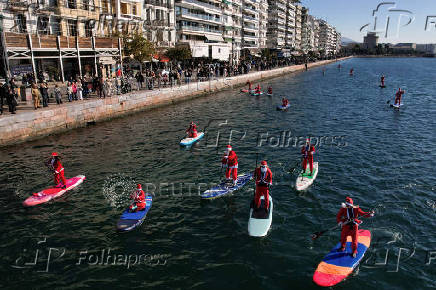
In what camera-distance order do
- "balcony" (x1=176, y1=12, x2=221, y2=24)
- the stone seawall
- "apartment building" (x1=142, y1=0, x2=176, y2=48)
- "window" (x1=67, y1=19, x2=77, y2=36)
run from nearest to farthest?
1. the stone seawall
2. "window" (x1=67, y1=19, x2=77, y2=36)
3. "apartment building" (x1=142, y1=0, x2=176, y2=48)
4. "balcony" (x1=176, y1=12, x2=221, y2=24)

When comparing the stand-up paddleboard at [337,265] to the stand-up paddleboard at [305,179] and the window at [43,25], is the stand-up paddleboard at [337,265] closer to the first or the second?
the stand-up paddleboard at [305,179]

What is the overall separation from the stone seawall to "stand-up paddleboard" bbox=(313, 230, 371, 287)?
2168 centimetres

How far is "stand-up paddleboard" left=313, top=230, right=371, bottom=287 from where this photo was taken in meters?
9.58

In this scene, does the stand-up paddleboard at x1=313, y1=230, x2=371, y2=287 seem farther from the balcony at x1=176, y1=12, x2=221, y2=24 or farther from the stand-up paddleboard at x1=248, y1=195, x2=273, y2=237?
the balcony at x1=176, y1=12, x2=221, y2=24

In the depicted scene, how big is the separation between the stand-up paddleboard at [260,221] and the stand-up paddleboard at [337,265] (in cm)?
245

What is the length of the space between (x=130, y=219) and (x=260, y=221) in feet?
16.6

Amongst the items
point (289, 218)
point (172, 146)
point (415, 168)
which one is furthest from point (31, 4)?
point (415, 168)

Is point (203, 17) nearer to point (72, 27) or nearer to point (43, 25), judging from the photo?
point (72, 27)

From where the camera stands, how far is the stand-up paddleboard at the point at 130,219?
12.1m

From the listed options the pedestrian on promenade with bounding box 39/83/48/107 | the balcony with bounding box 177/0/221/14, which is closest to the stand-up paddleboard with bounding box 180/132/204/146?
the pedestrian on promenade with bounding box 39/83/48/107

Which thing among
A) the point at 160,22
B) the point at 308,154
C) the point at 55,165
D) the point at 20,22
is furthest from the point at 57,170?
the point at 160,22

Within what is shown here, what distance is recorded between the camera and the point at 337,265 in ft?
33.0

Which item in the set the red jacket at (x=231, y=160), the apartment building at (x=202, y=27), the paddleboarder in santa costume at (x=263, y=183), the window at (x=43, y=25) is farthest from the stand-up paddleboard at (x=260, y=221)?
the apartment building at (x=202, y=27)

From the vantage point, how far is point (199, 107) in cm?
3781
